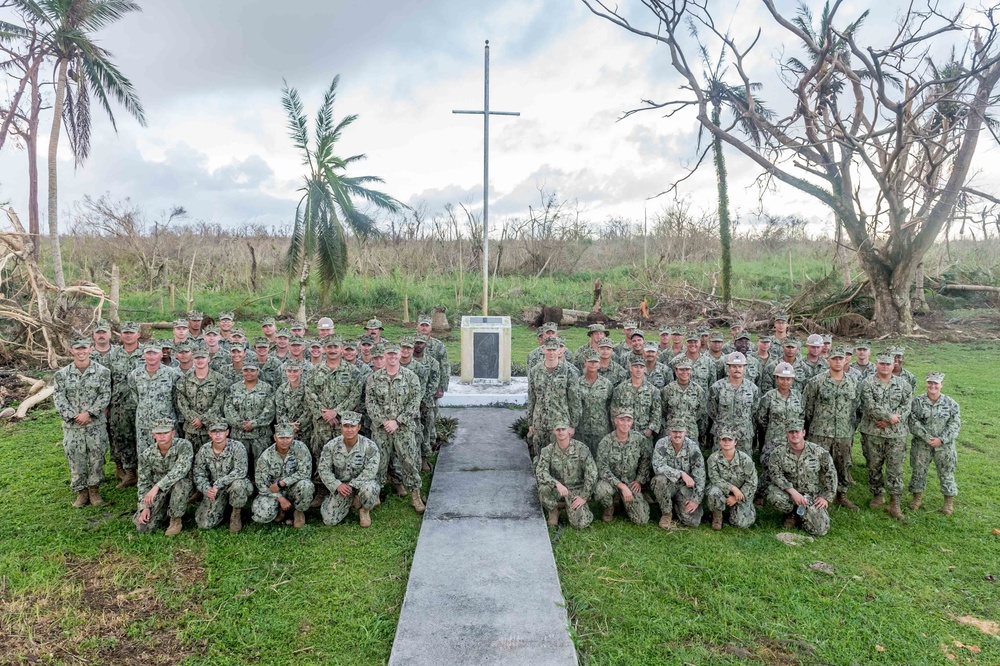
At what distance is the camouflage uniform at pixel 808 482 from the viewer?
233 inches

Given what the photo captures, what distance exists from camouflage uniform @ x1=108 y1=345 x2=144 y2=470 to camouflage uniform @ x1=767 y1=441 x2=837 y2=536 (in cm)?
676

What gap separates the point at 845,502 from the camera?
21.5 ft

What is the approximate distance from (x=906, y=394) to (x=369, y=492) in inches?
215

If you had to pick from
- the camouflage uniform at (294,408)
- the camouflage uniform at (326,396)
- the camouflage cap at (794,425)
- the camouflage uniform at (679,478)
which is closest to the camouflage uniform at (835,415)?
the camouflage cap at (794,425)

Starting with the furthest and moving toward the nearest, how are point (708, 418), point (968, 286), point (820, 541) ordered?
point (968, 286), point (708, 418), point (820, 541)

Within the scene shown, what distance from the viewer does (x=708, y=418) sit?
7.39 m

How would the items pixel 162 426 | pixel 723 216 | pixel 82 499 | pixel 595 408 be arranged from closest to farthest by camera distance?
pixel 162 426
pixel 82 499
pixel 595 408
pixel 723 216

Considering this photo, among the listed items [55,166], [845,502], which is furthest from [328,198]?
[845,502]

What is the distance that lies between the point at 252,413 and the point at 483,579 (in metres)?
3.01

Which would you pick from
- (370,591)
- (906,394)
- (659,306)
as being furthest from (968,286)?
(370,591)

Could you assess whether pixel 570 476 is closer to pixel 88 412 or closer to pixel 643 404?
pixel 643 404

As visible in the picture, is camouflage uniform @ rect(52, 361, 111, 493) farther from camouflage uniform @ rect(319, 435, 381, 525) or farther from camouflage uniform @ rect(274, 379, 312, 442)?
camouflage uniform @ rect(319, 435, 381, 525)

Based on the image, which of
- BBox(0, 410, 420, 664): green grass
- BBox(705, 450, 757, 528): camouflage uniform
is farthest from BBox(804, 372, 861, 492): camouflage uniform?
BBox(0, 410, 420, 664): green grass

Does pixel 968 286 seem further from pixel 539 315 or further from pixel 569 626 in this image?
pixel 569 626
